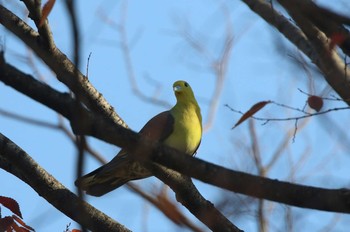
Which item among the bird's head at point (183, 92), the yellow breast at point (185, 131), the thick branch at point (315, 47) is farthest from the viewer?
the bird's head at point (183, 92)

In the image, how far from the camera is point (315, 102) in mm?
3674

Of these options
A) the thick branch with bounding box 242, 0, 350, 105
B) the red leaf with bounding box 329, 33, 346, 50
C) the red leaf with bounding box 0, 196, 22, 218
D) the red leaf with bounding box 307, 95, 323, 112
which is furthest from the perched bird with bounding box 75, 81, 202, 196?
the red leaf with bounding box 329, 33, 346, 50

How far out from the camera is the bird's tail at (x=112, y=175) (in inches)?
173

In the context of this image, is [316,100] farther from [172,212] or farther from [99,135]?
[172,212]

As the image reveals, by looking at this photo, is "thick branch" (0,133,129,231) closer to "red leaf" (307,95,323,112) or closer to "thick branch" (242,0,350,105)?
"red leaf" (307,95,323,112)

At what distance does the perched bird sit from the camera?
4.43 metres

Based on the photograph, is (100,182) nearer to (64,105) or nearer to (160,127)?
(160,127)

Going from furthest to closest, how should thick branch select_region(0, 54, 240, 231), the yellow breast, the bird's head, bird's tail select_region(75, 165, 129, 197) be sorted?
the bird's head < the yellow breast < bird's tail select_region(75, 165, 129, 197) < thick branch select_region(0, 54, 240, 231)

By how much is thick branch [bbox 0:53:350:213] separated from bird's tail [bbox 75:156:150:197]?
6.54 ft

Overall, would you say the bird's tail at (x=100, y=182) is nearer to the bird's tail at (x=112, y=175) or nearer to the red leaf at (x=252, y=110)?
the bird's tail at (x=112, y=175)

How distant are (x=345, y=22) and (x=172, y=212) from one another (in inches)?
33.5

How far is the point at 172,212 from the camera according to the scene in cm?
176

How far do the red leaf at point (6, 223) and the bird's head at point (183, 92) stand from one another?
8.19 ft

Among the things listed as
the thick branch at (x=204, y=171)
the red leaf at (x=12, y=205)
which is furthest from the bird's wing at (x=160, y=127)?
the thick branch at (x=204, y=171)
